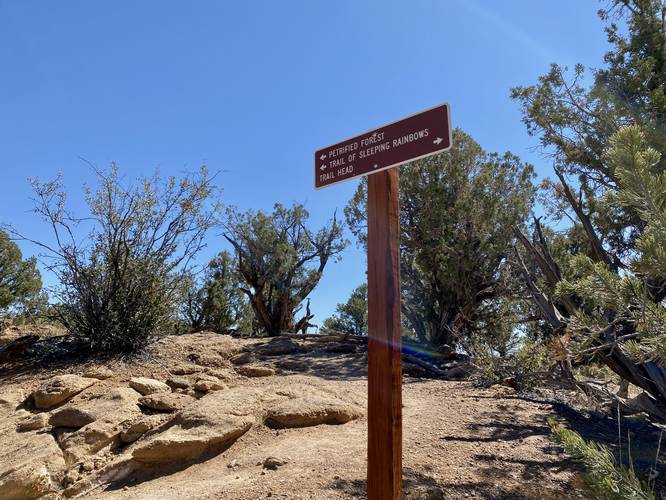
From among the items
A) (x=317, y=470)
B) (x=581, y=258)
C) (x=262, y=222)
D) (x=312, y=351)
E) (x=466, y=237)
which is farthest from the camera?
(x=262, y=222)

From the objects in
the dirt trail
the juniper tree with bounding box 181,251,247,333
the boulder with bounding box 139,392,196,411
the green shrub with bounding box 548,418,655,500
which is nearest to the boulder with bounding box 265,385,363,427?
the dirt trail

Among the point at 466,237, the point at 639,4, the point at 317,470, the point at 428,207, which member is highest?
the point at 639,4

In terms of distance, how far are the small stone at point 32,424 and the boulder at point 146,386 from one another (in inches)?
42.4

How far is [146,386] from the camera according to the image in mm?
6141

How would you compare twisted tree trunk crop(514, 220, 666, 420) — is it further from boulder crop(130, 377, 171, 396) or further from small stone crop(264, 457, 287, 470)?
boulder crop(130, 377, 171, 396)

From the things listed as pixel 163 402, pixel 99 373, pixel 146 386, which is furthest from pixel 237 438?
pixel 99 373

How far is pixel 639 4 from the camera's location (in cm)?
829

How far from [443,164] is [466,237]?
2.48 meters

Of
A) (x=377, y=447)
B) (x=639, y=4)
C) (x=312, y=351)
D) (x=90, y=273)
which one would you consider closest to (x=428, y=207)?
(x=312, y=351)

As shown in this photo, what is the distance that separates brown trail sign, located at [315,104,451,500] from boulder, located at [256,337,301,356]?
7.69 m

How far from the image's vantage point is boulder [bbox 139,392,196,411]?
18.9 ft

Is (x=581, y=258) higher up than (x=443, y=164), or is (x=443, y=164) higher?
(x=443, y=164)

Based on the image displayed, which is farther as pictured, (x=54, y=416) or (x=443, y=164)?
(x=443, y=164)

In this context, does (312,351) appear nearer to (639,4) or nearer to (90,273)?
(90,273)
